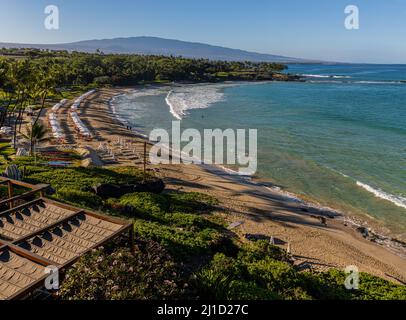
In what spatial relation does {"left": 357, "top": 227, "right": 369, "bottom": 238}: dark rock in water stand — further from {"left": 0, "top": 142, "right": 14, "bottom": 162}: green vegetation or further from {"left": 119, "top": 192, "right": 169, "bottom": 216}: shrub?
{"left": 0, "top": 142, "right": 14, "bottom": 162}: green vegetation

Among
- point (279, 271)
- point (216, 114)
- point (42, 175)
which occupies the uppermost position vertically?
point (216, 114)

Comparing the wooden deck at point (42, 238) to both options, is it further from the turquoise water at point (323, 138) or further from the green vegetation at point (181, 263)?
the turquoise water at point (323, 138)

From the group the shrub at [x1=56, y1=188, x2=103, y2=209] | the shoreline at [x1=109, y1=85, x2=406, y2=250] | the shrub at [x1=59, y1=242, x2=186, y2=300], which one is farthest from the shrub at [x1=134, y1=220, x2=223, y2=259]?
the shoreline at [x1=109, y1=85, x2=406, y2=250]

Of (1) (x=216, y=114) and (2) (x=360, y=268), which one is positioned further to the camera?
(1) (x=216, y=114)

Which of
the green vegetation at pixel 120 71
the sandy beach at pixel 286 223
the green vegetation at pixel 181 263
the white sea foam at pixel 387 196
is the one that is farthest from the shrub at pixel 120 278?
the green vegetation at pixel 120 71

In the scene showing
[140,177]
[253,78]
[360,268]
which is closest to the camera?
[360,268]

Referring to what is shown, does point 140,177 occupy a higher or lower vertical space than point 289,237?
higher
